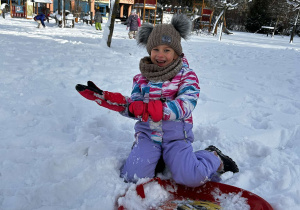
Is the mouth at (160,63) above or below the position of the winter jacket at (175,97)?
above

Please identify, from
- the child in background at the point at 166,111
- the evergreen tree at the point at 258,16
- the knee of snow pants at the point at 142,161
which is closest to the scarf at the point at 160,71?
the child in background at the point at 166,111

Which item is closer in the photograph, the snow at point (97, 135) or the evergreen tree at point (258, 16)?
the snow at point (97, 135)

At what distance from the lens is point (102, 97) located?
5.99 feet

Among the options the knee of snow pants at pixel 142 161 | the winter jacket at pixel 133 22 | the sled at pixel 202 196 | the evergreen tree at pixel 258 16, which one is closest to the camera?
the sled at pixel 202 196

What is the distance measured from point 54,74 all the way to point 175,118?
302 centimetres

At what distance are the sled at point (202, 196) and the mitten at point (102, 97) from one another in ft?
1.89

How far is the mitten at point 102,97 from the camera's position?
5.77 feet

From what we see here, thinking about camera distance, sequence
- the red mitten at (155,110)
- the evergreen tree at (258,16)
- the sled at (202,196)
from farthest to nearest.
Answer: the evergreen tree at (258,16) < the red mitten at (155,110) < the sled at (202,196)

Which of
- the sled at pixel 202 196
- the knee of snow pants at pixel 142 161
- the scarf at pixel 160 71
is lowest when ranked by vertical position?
the sled at pixel 202 196

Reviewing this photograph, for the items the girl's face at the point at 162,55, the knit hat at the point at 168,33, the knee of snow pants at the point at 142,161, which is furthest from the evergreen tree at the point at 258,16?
the knee of snow pants at the point at 142,161

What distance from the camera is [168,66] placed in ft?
6.41

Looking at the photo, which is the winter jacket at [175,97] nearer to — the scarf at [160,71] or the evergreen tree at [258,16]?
the scarf at [160,71]

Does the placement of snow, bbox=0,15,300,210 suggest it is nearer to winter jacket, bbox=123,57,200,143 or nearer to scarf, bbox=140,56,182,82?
winter jacket, bbox=123,57,200,143

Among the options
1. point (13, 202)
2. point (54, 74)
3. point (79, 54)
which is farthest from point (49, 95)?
point (79, 54)
